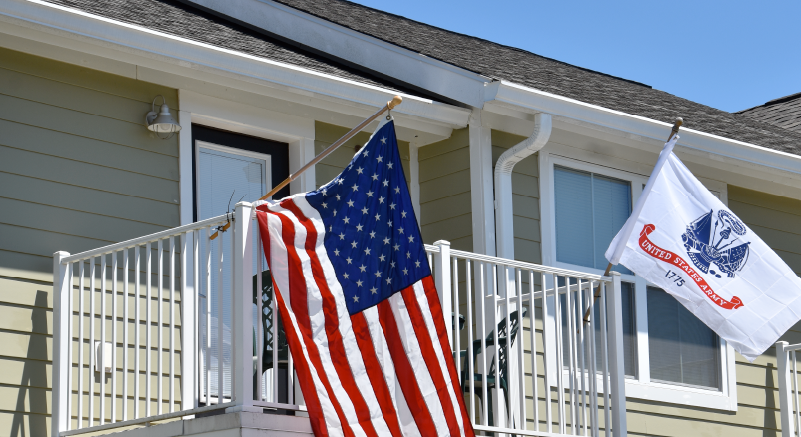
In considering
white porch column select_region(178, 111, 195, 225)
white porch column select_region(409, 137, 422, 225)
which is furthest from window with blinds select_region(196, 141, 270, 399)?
white porch column select_region(409, 137, 422, 225)

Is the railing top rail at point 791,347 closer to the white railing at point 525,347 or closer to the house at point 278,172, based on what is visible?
the house at point 278,172

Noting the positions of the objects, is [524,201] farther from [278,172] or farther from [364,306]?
A: [364,306]

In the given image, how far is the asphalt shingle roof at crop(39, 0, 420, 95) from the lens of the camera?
7367 mm

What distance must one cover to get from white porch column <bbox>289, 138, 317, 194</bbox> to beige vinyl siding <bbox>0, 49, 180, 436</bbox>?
992mm

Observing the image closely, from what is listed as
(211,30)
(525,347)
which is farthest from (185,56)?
(525,347)

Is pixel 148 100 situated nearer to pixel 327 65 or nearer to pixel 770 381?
pixel 327 65

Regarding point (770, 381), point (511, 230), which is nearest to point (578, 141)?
point (511, 230)

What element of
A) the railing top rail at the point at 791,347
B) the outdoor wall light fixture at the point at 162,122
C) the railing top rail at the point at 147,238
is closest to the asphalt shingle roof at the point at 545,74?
the railing top rail at the point at 791,347

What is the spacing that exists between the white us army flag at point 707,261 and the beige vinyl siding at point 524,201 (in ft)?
4.31

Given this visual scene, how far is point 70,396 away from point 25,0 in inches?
93.0

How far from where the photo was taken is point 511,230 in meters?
8.51

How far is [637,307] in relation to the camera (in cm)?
920

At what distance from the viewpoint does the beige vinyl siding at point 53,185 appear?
664cm

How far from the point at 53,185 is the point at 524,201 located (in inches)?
144
